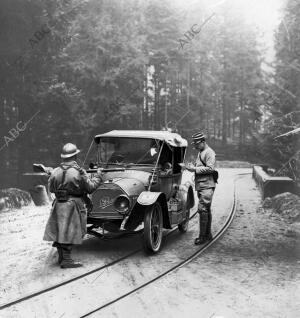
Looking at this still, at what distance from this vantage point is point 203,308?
5.42 metres

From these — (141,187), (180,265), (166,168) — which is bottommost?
(180,265)

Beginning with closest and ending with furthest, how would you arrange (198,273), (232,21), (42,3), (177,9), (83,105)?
(198,273) → (42,3) → (83,105) → (177,9) → (232,21)

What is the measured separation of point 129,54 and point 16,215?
64.8 feet

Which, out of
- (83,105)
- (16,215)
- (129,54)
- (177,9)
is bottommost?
(16,215)

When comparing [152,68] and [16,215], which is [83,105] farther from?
[152,68]

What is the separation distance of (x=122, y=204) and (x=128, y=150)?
172 centimetres

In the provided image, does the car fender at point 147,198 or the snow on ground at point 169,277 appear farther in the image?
the car fender at point 147,198

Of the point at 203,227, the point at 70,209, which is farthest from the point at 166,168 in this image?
the point at 70,209

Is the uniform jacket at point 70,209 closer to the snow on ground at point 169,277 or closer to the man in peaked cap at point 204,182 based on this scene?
the snow on ground at point 169,277

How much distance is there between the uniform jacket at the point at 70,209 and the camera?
7.27 m

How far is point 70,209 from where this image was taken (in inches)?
287

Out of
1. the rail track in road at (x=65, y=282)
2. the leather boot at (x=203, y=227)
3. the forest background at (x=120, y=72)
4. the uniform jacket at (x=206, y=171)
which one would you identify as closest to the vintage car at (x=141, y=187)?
the rail track in road at (x=65, y=282)

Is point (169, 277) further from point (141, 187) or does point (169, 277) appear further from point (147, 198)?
point (141, 187)

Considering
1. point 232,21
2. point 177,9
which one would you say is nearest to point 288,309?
point 177,9
